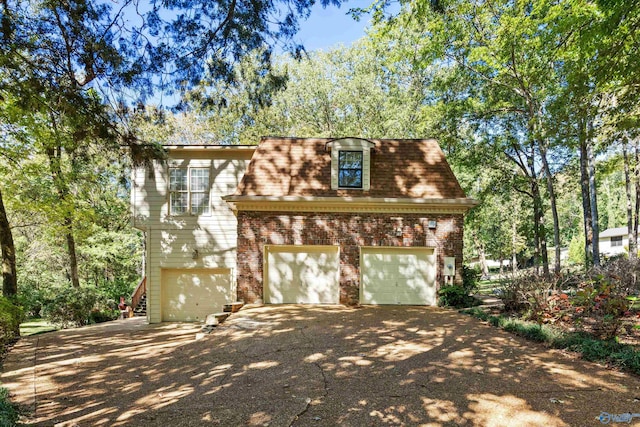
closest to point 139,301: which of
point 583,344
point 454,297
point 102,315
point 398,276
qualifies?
point 102,315

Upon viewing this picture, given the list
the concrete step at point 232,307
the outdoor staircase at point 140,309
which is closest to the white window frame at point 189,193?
the concrete step at point 232,307

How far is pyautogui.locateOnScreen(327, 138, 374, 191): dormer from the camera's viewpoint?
446 inches

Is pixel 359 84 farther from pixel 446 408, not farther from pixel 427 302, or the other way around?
pixel 446 408

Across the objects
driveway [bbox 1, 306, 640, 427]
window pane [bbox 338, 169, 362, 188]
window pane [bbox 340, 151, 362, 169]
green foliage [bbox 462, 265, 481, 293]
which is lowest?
driveway [bbox 1, 306, 640, 427]

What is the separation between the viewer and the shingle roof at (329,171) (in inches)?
436

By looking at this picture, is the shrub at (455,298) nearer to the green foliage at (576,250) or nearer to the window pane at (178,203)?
the window pane at (178,203)

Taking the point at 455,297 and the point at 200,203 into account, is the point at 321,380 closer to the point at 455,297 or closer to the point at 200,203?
the point at 455,297

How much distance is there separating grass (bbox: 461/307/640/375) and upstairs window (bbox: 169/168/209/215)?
10.3 m

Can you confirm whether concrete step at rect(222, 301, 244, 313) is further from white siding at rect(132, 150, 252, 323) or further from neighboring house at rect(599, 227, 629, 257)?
neighboring house at rect(599, 227, 629, 257)

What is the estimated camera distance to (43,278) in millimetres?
19766

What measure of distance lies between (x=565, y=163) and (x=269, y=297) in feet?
60.0

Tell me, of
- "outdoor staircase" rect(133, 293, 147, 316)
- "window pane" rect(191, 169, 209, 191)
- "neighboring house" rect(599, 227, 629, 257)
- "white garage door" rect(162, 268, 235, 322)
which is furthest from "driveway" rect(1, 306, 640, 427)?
"neighboring house" rect(599, 227, 629, 257)

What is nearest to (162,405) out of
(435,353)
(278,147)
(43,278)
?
(435,353)

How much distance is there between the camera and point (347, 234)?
1088 centimetres
